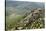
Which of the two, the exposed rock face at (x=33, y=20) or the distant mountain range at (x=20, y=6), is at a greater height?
the distant mountain range at (x=20, y=6)

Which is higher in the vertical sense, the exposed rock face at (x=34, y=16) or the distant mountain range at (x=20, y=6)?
the distant mountain range at (x=20, y=6)

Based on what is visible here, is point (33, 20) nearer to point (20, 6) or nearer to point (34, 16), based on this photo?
point (34, 16)

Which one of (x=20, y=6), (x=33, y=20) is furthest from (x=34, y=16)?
(x=20, y=6)

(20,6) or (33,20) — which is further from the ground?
(20,6)

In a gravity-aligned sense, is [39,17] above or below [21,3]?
below

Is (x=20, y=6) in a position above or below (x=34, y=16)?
above

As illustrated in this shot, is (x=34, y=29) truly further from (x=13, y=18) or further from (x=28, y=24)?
(x=13, y=18)

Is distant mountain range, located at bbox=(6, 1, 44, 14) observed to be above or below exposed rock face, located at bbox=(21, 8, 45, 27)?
above
